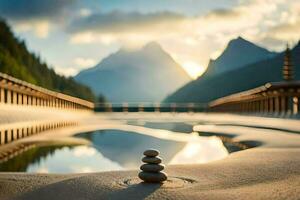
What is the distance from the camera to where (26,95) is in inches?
1355

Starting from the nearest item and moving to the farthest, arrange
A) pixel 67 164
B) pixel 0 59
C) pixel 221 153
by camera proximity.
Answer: pixel 67 164
pixel 221 153
pixel 0 59

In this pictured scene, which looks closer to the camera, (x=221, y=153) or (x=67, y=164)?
(x=67, y=164)

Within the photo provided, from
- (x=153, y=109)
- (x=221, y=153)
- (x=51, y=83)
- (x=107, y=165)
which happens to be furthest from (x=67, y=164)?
(x=51, y=83)

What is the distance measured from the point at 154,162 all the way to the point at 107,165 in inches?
156

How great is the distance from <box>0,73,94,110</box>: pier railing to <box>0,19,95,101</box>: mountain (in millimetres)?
48996

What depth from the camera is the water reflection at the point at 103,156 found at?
32.8 ft

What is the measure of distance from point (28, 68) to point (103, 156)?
397 ft

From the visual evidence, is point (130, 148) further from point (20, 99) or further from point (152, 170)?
point (20, 99)

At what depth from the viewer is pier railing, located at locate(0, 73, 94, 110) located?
2715cm

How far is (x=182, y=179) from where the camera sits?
7.27m

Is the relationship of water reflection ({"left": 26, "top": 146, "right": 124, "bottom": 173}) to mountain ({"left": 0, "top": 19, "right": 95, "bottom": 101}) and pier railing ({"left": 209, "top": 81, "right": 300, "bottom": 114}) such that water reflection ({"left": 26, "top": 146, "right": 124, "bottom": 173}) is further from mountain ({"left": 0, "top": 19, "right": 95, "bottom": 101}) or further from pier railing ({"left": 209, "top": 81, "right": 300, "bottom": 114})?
mountain ({"left": 0, "top": 19, "right": 95, "bottom": 101})

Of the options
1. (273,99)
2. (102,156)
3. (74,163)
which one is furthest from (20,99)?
(74,163)

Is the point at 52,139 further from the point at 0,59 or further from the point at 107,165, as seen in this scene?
the point at 0,59

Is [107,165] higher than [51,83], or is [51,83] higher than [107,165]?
[51,83]
